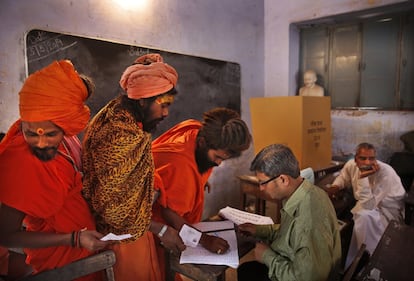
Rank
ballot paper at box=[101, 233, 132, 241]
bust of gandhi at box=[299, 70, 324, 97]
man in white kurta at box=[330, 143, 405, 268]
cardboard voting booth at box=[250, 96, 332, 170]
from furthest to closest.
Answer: bust of gandhi at box=[299, 70, 324, 97] → cardboard voting booth at box=[250, 96, 332, 170] → man in white kurta at box=[330, 143, 405, 268] → ballot paper at box=[101, 233, 132, 241]

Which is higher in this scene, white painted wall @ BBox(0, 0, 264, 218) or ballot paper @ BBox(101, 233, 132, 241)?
white painted wall @ BBox(0, 0, 264, 218)

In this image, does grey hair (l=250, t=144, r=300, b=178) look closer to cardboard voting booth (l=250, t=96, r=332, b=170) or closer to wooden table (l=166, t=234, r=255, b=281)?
wooden table (l=166, t=234, r=255, b=281)

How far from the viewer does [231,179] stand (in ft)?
10.7

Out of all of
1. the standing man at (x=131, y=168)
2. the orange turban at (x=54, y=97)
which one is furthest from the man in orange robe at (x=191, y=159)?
the orange turban at (x=54, y=97)

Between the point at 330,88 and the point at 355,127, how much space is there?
0.54 m

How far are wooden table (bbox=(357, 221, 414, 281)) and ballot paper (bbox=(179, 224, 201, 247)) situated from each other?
678 millimetres

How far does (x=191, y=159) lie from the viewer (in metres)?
1.48

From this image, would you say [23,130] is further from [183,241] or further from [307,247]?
[307,247]

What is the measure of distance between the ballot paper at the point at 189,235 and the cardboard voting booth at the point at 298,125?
5.38ft

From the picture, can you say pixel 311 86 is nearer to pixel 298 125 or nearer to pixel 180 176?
pixel 298 125

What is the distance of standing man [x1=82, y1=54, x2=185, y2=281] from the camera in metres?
1.14

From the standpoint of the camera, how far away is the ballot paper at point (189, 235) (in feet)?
4.29

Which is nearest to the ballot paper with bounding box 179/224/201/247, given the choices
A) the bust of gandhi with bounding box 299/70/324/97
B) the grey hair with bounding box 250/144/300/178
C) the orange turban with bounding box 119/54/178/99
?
the grey hair with bounding box 250/144/300/178

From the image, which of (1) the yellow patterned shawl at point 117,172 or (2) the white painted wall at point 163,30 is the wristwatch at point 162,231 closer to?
(1) the yellow patterned shawl at point 117,172
